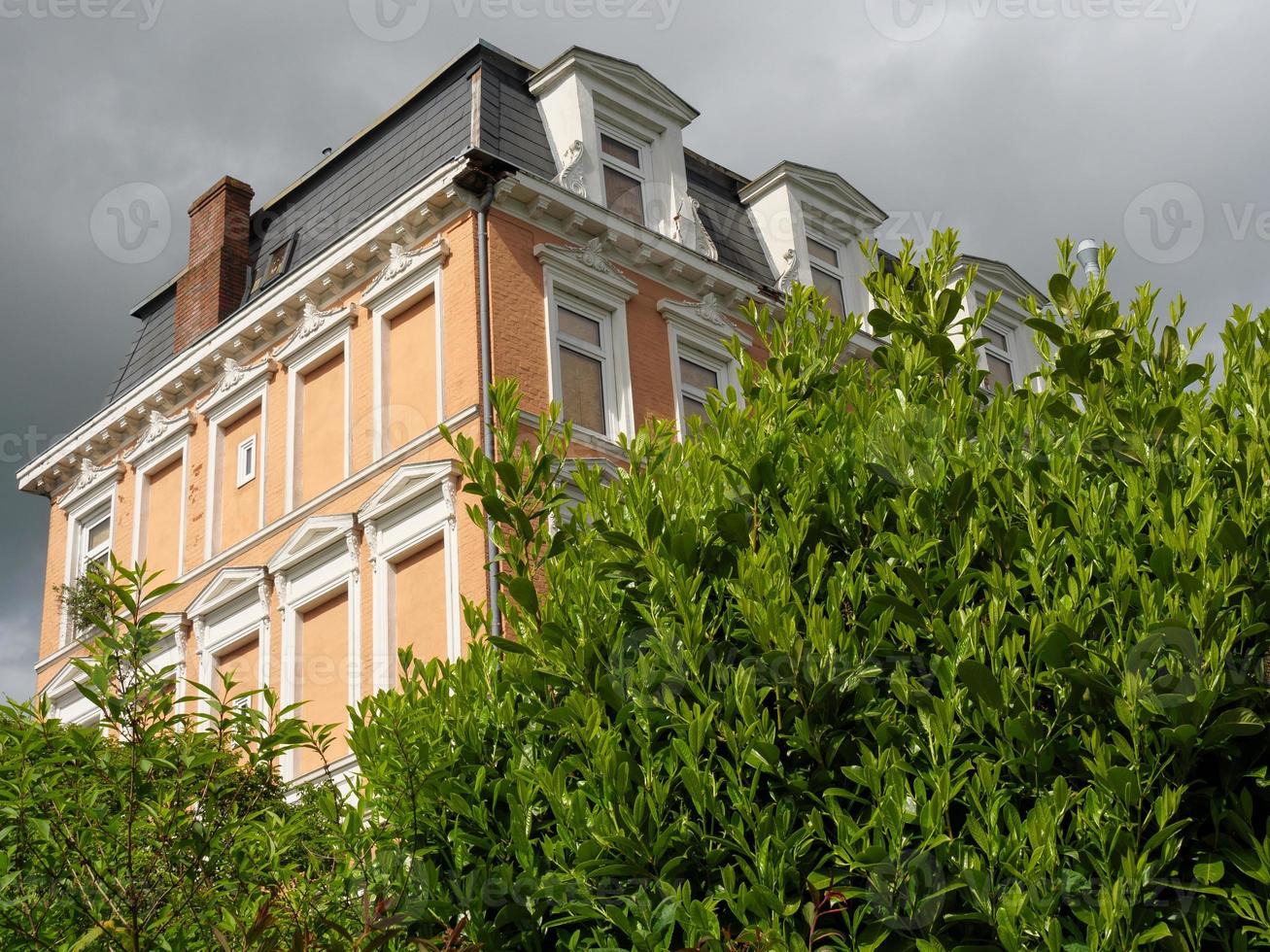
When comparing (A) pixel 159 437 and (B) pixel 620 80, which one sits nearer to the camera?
(B) pixel 620 80

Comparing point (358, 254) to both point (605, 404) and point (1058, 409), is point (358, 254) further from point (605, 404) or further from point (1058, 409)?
point (1058, 409)

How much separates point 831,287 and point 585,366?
19.9 feet

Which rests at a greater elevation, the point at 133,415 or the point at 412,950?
the point at 133,415

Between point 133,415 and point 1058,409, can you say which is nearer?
point 1058,409

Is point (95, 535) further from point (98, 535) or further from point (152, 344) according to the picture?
point (152, 344)

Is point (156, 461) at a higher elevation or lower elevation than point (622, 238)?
lower

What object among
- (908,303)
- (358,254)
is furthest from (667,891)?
(358,254)

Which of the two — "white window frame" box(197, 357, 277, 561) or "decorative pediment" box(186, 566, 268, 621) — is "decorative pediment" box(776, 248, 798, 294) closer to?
"white window frame" box(197, 357, 277, 561)

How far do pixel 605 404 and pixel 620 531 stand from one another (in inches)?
444

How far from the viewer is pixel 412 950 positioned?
287 inches

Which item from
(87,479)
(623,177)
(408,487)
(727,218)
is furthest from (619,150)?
(87,479)

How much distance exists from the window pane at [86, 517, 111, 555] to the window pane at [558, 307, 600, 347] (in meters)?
9.87

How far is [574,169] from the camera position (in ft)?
64.9

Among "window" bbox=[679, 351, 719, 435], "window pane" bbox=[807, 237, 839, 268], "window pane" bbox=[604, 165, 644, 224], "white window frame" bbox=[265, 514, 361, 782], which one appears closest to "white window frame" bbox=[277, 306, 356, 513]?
"white window frame" bbox=[265, 514, 361, 782]
